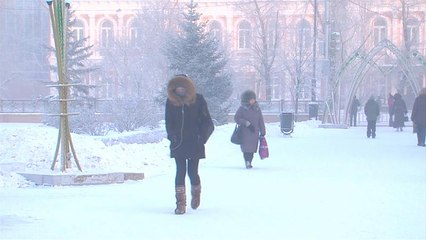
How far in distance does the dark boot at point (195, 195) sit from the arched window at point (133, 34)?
154 ft

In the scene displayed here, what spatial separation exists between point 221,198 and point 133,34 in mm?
49095

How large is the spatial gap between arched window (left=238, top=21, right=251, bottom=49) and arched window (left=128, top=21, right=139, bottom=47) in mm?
9360

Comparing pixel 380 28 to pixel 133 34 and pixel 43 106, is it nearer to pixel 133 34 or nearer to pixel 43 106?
pixel 133 34

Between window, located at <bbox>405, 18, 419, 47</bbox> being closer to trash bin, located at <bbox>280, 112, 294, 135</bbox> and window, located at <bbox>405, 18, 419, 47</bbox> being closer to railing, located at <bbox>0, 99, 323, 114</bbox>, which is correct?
railing, located at <bbox>0, 99, 323, 114</bbox>

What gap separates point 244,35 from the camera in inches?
2569

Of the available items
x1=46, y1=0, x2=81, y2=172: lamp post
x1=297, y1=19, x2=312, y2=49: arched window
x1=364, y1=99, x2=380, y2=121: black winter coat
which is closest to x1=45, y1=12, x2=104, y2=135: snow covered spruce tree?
x1=46, y1=0, x2=81, y2=172: lamp post

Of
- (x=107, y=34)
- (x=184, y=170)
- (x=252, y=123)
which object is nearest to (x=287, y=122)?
(x=252, y=123)

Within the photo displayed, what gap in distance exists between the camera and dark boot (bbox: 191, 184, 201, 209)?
407 inches

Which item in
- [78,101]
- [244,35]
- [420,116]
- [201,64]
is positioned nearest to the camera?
[420,116]

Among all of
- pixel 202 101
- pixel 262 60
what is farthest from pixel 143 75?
pixel 202 101

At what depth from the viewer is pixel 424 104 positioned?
23484mm

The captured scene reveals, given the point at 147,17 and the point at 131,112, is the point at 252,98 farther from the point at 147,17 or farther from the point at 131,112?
the point at 147,17

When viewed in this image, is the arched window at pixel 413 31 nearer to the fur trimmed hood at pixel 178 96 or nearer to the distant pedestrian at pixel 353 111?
the distant pedestrian at pixel 353 111

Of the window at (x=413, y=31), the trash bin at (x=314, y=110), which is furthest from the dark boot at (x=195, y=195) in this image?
the window at (x=413, y=31)
